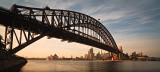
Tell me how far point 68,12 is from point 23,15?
25.0m

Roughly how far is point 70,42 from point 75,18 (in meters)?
10.5

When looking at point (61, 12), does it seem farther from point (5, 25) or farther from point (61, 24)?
point (5, 25)

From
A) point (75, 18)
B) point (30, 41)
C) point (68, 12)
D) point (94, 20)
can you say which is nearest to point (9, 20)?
point (30, 41)

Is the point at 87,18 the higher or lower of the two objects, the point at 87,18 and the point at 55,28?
the higher

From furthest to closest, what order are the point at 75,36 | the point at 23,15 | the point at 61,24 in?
the point at 75,36, the point at 61,24, the point at 23,15

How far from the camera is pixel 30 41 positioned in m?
32.9

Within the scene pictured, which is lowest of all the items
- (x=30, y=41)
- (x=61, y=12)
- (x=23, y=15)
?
(x=30, y=41)

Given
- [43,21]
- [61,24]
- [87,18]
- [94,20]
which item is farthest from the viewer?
[94,20]

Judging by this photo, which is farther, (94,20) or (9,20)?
(94,20)

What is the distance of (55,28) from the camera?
4278 cm

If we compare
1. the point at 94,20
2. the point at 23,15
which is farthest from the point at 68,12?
the point at 94,20

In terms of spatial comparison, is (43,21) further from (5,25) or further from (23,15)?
(5,25)

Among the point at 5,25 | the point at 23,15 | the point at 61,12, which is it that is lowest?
the point at 5,25

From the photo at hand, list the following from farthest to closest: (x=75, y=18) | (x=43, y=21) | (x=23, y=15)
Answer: (x=75, y=18), (x=43, y=21), (x=23, y=15)
